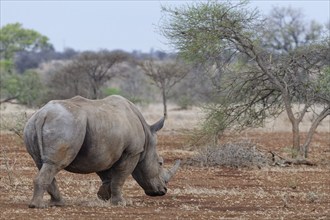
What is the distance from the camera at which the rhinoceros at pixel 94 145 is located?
37.2 feet

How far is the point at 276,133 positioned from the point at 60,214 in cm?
2490

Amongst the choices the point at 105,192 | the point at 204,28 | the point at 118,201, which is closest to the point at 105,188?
the point at 105,192

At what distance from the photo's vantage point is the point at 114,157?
40.0ft

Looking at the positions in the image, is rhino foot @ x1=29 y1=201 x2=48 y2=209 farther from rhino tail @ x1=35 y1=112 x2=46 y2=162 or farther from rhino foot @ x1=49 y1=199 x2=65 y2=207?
rhino tail @ x1=35 y1=112 x2=46 y2=162

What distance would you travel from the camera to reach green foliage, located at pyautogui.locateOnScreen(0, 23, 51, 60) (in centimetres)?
6825

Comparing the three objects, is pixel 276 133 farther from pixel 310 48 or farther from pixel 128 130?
pixel 128 130

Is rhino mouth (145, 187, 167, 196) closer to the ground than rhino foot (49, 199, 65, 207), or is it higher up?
higher up

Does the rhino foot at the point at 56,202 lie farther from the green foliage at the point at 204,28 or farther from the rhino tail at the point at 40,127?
the green foliage at the point at 204,28

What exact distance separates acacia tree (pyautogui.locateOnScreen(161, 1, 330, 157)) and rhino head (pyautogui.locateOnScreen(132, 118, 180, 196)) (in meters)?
7.80

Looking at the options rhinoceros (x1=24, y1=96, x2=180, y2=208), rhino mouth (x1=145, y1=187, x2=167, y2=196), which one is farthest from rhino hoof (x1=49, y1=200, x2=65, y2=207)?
rhino mouth (x1=145, y1=187, x2=167, y2=196)

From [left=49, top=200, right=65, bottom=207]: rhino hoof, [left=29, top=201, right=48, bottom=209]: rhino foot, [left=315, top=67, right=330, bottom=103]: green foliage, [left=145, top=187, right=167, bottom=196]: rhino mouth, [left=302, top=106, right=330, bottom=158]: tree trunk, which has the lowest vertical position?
[left=49, top=200, right=65, bottom=207]: rhino hoof

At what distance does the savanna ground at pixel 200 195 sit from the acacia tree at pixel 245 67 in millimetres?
1542

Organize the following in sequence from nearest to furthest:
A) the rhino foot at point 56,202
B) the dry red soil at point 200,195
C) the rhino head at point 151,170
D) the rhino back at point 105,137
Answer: the dry red soil at point 200,195 → the rhino back at point 105,137 → the rhino foot at point 56,202 → the rhino head at point 151,170

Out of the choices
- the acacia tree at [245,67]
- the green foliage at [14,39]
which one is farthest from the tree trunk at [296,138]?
the green foliage at [14,39]
